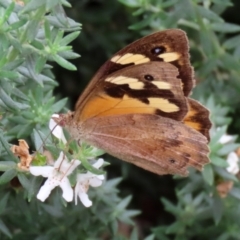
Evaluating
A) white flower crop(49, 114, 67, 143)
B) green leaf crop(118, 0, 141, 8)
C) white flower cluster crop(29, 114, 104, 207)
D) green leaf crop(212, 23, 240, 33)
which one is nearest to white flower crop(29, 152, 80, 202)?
white flower cluster crop(29, 114, 104, 207)

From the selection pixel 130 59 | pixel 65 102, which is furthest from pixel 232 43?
pixel 130 59

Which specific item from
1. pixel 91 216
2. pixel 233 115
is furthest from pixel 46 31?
pixel 233 115

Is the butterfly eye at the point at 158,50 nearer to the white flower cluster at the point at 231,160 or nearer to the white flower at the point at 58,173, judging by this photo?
the white flower at the point at 58,173

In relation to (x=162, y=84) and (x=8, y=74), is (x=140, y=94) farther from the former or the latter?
(x=8, y=74)

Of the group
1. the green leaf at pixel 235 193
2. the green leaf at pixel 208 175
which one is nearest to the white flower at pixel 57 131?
the green leaf at pixel 208 175

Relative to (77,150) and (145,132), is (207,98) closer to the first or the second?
(145,132)

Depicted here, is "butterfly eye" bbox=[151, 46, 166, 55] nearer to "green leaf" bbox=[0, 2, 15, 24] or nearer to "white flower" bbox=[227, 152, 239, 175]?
"green leaf" bbox=[0, 2, 15, 24]
